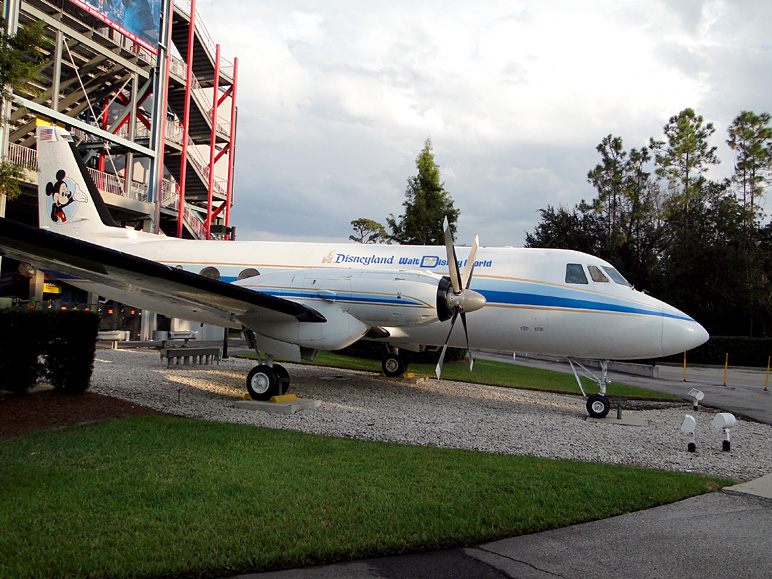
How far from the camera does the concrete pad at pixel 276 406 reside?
10.4 metres

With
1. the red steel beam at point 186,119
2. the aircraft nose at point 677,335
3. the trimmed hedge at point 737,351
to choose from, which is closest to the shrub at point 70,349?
the aircraft nose at point 677,335

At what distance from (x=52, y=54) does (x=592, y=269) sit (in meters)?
23.2

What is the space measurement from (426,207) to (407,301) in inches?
722

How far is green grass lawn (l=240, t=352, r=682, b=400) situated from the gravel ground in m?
1.26

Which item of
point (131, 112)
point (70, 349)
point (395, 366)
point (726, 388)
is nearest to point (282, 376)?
point (70, 349)

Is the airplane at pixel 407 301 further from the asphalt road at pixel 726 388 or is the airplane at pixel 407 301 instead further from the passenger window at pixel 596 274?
the asphalt road at pixel 726 388

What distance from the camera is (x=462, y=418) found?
1062 cm

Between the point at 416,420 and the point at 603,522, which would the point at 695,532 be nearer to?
the point at 603,522

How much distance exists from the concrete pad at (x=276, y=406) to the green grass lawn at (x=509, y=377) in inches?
296

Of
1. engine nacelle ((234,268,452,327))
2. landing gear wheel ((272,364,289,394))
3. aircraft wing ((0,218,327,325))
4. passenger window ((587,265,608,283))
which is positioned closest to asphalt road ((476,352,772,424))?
passenger window ((587,265,608,283))

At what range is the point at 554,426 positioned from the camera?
33.7 ft

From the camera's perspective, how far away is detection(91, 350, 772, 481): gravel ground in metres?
8.28

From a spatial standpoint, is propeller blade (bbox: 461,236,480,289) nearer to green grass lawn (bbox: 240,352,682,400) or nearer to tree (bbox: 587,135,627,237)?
green grass lawn (bbox: 240,352,682,400)

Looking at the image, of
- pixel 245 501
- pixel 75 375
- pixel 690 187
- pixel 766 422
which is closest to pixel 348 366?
pixel 75 375
